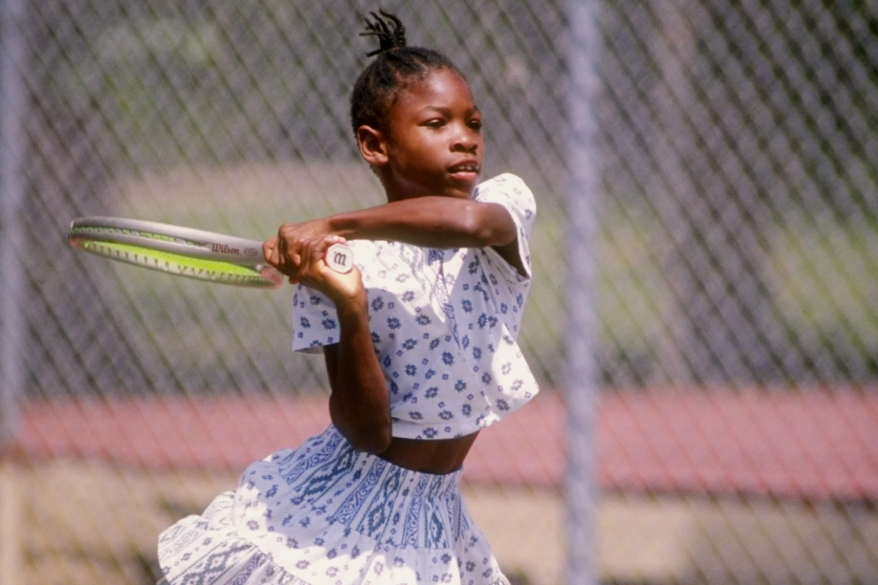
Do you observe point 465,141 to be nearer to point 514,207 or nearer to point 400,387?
point 514,207

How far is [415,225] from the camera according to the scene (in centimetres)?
184

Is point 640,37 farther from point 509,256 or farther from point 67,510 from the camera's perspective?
point 67,510

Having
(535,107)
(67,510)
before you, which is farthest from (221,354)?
(535,107)

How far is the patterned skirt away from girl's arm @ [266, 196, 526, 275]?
1.50 ft

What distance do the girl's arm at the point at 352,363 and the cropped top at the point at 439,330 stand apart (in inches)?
2.9

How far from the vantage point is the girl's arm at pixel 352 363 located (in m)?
1.86

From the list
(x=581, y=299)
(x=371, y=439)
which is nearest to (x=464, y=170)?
(x=371, y=439)

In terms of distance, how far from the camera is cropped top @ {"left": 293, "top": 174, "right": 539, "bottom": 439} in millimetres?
2059

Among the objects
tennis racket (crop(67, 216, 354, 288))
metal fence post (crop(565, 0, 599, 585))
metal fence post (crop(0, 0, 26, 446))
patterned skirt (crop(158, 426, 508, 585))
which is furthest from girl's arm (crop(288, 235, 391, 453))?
metal fence post (crop(0, 0, 26, 446))

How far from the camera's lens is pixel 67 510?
4.31 meters

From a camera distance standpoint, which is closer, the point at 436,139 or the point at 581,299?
the point at 436,139

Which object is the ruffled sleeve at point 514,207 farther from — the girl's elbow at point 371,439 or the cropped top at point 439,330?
the girl's elbow at point 371,439

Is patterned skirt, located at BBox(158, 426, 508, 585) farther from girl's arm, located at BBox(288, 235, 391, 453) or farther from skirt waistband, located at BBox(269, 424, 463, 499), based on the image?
girl's arm, located at BBox(288, 235, 391, 453)

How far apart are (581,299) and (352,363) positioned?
4.84 ft
